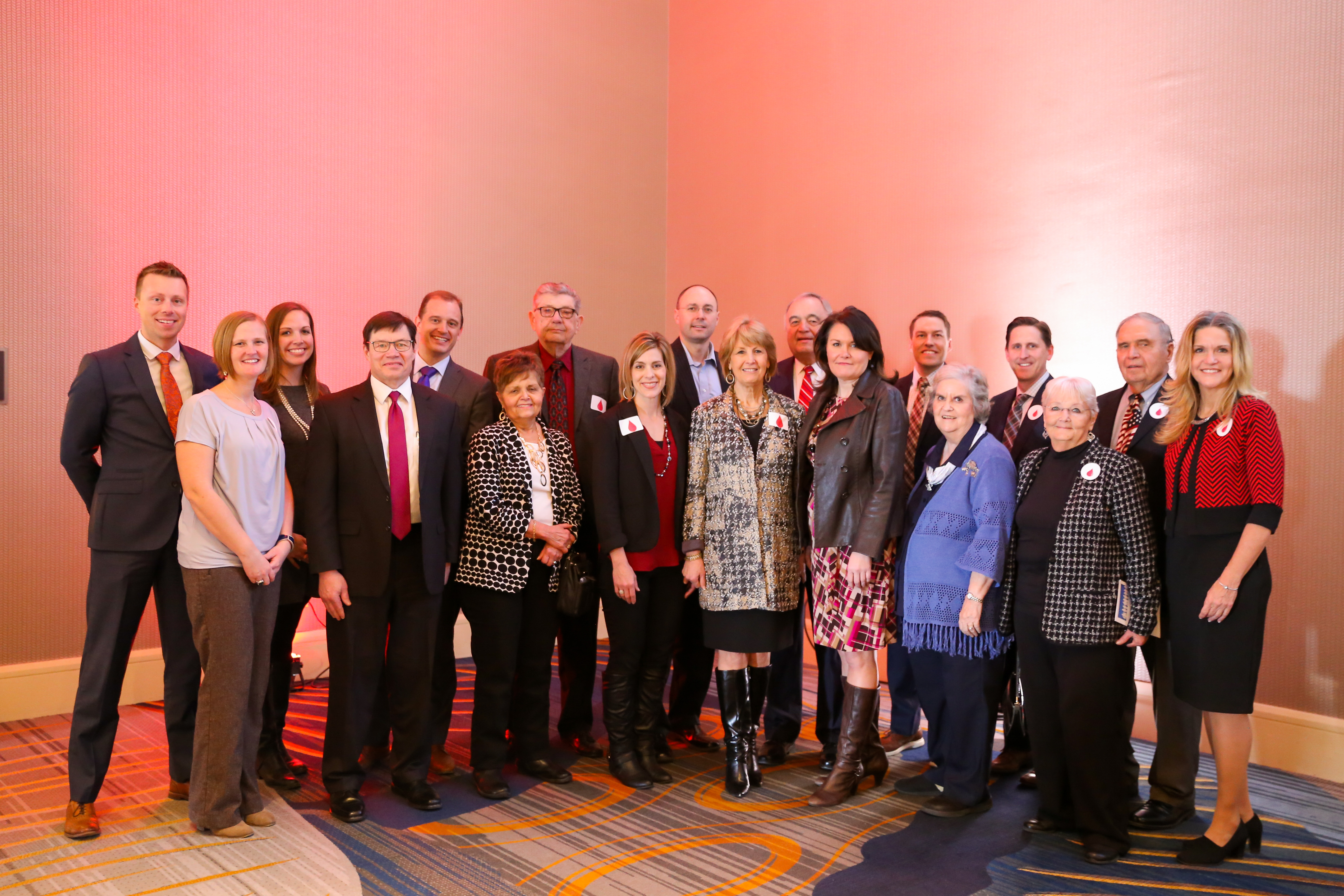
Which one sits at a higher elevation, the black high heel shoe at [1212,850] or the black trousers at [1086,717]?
the black trousers at [1086,717]

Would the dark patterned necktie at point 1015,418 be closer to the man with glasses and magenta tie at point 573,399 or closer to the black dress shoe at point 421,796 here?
the man with glasses and magenta tie at point 573,399

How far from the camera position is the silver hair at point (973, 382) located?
3223 millimetres

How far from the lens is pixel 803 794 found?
3.52 metres

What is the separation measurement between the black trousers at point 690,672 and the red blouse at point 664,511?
1.81 ft

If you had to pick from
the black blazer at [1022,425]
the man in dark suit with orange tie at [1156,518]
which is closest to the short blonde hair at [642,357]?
the black blazer at [1022,425]

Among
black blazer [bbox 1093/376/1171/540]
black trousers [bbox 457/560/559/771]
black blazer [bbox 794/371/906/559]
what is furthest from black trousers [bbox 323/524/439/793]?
black blazer [bbox 1093/376/1171/540]

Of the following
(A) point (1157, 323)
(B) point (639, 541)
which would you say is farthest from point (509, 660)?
(A) point (1157, 323)

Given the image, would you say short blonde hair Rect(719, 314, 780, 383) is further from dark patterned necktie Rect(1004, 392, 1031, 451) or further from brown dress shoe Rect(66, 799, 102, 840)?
brown dress shoe Rect(66, 799, 102, 840)

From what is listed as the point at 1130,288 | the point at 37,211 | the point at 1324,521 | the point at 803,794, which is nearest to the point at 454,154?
the point at 37,211

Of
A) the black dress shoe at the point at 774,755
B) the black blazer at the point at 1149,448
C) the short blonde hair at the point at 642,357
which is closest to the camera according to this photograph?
the black blazer at the point at 1149,448

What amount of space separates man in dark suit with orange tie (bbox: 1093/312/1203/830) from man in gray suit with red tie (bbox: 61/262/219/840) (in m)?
3.19

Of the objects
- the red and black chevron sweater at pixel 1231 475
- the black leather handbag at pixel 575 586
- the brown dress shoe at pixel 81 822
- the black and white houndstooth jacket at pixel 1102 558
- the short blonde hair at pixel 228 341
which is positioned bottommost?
the brown dress shoe at pixel 81 822

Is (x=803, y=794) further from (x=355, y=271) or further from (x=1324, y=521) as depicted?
(x=355, y=271)

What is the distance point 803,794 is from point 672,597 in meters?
0.86
